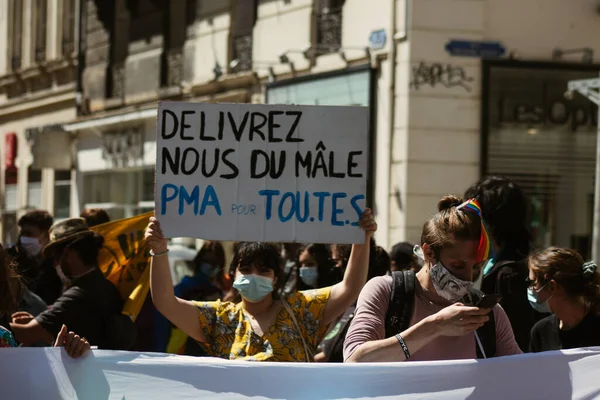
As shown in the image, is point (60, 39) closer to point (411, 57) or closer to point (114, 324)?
point (411, 57)

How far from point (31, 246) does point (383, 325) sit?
480 centimetres

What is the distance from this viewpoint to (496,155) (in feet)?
51.4

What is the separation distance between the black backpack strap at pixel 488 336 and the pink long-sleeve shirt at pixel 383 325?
0.02 metres

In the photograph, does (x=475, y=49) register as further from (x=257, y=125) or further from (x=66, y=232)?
(x=257, y=125)

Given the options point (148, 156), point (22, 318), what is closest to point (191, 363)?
point (22, 318)

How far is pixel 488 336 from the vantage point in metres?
4.20

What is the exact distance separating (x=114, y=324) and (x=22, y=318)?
1.63ft

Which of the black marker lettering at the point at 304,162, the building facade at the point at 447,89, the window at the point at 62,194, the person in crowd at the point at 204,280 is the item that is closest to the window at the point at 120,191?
the window at the point at 62,194

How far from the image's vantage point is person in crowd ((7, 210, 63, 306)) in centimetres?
671

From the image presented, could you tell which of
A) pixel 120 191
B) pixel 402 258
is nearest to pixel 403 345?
pixel 402 258

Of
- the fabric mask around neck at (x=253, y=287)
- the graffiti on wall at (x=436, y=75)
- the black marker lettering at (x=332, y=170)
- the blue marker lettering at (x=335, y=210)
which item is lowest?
the fabric mask around neck at (x=253, y=287)

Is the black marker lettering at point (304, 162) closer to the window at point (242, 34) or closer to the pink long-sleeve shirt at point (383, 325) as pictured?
the pink long-sleeve shirt at point (383, 325)

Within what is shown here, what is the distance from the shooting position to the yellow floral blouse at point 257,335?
4.78m

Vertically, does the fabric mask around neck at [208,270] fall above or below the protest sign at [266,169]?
below
